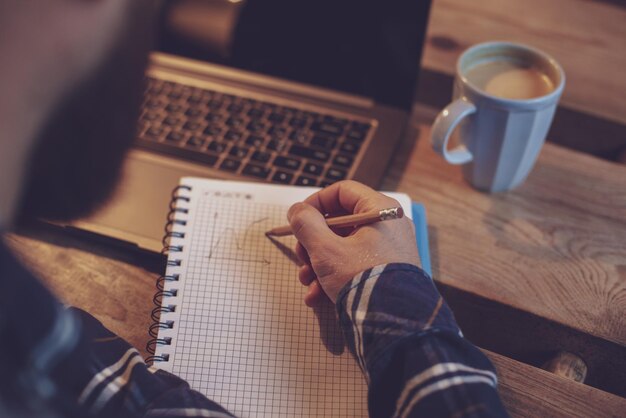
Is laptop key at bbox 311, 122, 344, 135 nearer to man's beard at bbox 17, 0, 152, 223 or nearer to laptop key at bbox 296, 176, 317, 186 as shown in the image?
laptop key at bbox 296, 176, 317, 186

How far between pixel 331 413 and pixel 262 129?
0.39 m

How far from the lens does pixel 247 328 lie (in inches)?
22.4

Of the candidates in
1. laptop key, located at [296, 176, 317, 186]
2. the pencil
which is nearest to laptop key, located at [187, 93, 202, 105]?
laptop key, located at [296, 176, 317, 186]

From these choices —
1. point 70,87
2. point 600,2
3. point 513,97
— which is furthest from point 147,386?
point 600,2

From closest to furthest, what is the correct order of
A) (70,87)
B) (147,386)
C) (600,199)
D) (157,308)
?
1. (70,87)
2. (147,386)
3. (157,308)
4. (600,199)

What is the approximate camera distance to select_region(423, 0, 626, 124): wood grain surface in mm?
854

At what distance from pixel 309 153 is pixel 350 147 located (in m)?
0.05

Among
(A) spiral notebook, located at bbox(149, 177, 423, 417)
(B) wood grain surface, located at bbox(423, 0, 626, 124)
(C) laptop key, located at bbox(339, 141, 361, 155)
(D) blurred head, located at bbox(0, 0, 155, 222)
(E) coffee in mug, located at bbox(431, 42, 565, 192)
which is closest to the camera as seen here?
(D) blurred head, located at bbox(0, 0, 155, 222)

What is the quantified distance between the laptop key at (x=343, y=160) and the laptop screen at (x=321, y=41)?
13 cm

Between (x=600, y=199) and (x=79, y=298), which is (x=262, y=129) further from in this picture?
(x=600, y=199)

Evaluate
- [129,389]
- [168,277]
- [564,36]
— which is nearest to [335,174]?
[168,277]

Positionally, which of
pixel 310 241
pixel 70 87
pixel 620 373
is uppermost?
pixel 70 87

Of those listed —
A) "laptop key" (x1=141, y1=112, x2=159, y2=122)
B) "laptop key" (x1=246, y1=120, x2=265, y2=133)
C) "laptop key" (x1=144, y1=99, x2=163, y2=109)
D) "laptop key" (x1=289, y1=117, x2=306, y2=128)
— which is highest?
"laptop key" (x1=289, y1=117, x2=306, y2=128)

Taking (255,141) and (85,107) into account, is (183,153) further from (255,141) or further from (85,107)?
(85,107)
